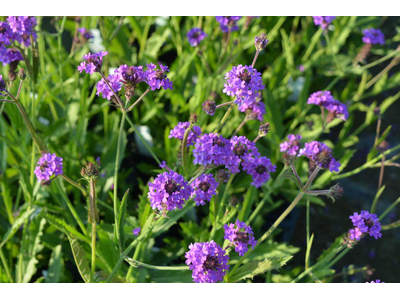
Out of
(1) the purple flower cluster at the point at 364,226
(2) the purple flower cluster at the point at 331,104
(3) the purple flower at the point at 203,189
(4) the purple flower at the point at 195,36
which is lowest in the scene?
(1) the purple flower cluster at the point at 364,226

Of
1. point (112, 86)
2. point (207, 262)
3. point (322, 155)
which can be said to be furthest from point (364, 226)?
point (112, 86)

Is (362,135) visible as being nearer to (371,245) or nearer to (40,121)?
(371,245)

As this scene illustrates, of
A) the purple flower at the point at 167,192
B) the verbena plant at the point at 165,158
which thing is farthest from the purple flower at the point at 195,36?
the purple flower at the point at 167,192

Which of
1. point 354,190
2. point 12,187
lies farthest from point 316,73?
point 12,187

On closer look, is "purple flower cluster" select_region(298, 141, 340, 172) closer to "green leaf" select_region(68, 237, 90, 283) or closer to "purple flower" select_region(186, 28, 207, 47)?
"green leaf" select_region(68, 237, 90, 283)

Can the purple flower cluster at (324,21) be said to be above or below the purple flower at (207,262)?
above

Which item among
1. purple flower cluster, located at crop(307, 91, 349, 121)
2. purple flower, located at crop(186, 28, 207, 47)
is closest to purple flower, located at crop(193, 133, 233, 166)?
purple flower cluster, located at crop(307, 91, 349, 121)

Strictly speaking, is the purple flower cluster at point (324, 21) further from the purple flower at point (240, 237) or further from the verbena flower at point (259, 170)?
the purple flower at point (240, 237)

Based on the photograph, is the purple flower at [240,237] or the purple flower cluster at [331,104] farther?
the purple flower cluster at [331,104]
